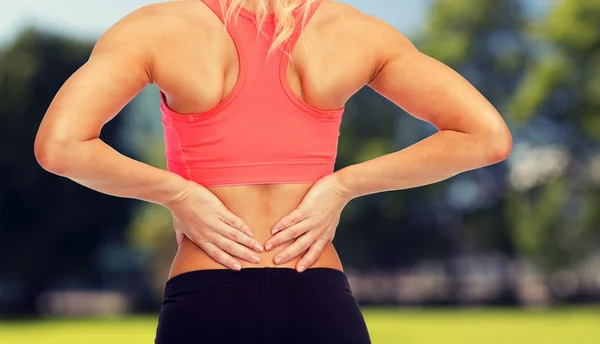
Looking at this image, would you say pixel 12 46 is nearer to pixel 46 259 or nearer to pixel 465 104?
pixel 46 259

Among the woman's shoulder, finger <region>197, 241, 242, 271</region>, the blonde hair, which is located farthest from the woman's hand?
the woman's shoulder

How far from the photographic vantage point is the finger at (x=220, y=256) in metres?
2.41

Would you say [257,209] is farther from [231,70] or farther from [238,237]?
[231,70]

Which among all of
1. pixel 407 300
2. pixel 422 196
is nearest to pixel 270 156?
pixel 407 300

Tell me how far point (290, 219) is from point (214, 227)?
22cm

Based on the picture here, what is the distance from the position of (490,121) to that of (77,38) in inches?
1445

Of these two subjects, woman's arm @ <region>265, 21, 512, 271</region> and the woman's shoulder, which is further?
woman's arm @ <region>265, 21, 512, 271</region>

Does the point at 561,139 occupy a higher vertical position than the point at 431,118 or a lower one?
higher

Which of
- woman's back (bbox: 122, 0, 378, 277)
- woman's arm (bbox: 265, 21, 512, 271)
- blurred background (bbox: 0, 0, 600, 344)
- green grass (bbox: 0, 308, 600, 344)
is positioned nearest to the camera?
woman's back (bbox: 122, 0, 378, 277)

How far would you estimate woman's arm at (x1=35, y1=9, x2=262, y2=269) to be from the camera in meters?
2.36

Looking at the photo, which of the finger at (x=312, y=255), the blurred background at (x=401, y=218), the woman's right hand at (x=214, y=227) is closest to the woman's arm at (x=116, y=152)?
the woman's right hand at (x=214, y=227)

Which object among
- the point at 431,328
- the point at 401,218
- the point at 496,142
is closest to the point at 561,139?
the point at 401,218

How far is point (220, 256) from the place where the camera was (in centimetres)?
243

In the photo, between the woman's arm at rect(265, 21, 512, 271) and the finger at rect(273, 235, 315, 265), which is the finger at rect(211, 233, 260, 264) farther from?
the woman's arm at rect(265, 21, 512, 271)
